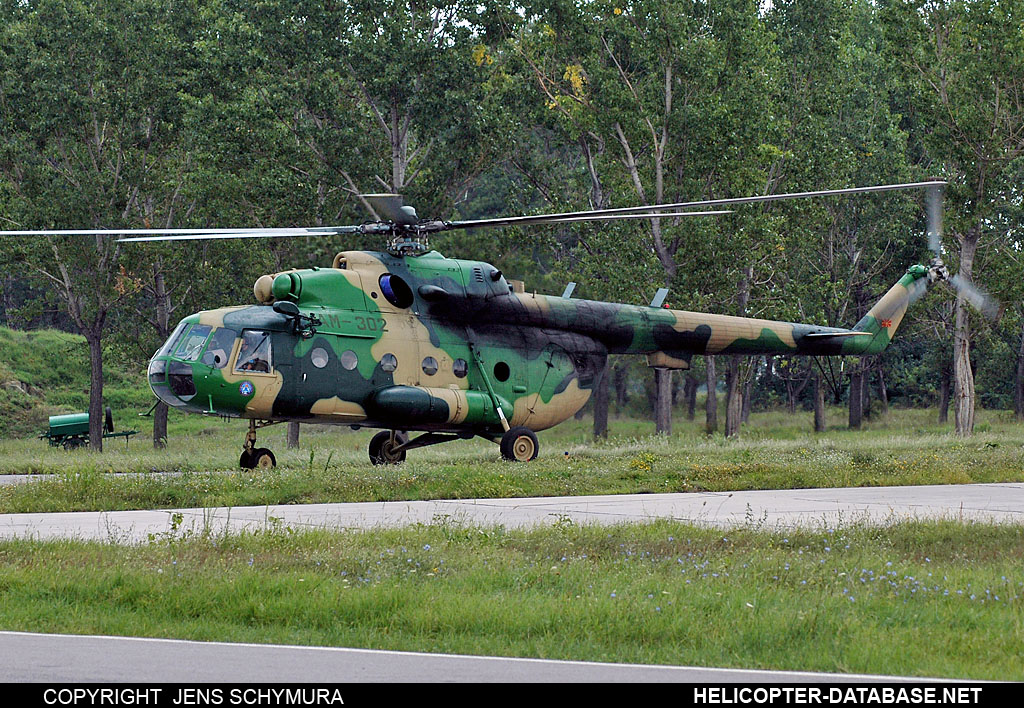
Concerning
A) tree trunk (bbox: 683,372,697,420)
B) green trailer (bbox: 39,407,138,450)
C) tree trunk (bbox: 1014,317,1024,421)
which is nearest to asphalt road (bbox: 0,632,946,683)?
green trailer (bbox: 39,407,138,450)

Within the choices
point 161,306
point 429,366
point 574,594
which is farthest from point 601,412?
point 574,594

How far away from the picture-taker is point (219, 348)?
69.8ft

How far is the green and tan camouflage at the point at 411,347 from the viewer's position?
2144 cm

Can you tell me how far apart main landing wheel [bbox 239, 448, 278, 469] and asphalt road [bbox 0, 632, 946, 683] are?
13.7 metres

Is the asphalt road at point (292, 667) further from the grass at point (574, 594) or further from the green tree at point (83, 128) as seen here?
the green tree at point (83, 128)

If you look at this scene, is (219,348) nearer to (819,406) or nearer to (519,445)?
(519,445)

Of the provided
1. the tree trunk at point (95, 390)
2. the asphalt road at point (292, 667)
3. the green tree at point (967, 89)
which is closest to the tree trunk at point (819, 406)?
the green tree at point (967, 89)

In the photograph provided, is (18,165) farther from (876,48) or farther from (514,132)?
(876,48)

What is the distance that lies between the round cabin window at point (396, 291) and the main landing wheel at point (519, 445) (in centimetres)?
337

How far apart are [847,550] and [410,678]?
6.47 m

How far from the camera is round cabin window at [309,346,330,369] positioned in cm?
2202

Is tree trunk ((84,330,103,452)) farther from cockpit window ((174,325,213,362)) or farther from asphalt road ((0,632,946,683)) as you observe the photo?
asphalt road ((0,632,946,683))

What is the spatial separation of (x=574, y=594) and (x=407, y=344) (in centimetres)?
1318
